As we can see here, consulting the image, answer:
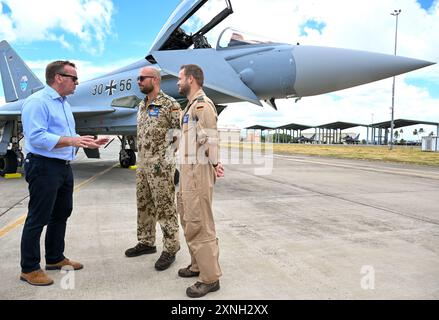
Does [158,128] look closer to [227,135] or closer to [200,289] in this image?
[200,289]

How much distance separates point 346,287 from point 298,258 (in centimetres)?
72

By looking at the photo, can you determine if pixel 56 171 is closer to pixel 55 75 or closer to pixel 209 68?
pixel 55 75

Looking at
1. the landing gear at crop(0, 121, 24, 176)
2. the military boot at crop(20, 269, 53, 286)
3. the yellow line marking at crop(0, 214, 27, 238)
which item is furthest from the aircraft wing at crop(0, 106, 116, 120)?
the military boot at crop(20, 269, 53, 286)

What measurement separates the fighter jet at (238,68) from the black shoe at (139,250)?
4.03 metres

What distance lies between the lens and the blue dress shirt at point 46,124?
9.14ft

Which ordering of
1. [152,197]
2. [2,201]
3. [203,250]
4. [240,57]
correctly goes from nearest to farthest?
[203,250] → [152,197] → [2,201] → [240,57]

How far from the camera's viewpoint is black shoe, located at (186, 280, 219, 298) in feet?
8.73

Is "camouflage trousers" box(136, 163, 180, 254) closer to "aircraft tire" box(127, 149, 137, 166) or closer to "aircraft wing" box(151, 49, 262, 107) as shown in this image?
"aircraft wing" box(151, 49, 262, 107)

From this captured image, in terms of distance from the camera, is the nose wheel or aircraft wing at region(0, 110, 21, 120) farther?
the nose wheel

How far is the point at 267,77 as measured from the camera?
6781mm

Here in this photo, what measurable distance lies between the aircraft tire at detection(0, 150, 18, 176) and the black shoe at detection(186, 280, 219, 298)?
957 centimetres

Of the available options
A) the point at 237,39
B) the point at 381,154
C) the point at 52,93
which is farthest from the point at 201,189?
the point at 381,154

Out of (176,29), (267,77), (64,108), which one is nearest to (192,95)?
(64,108)
